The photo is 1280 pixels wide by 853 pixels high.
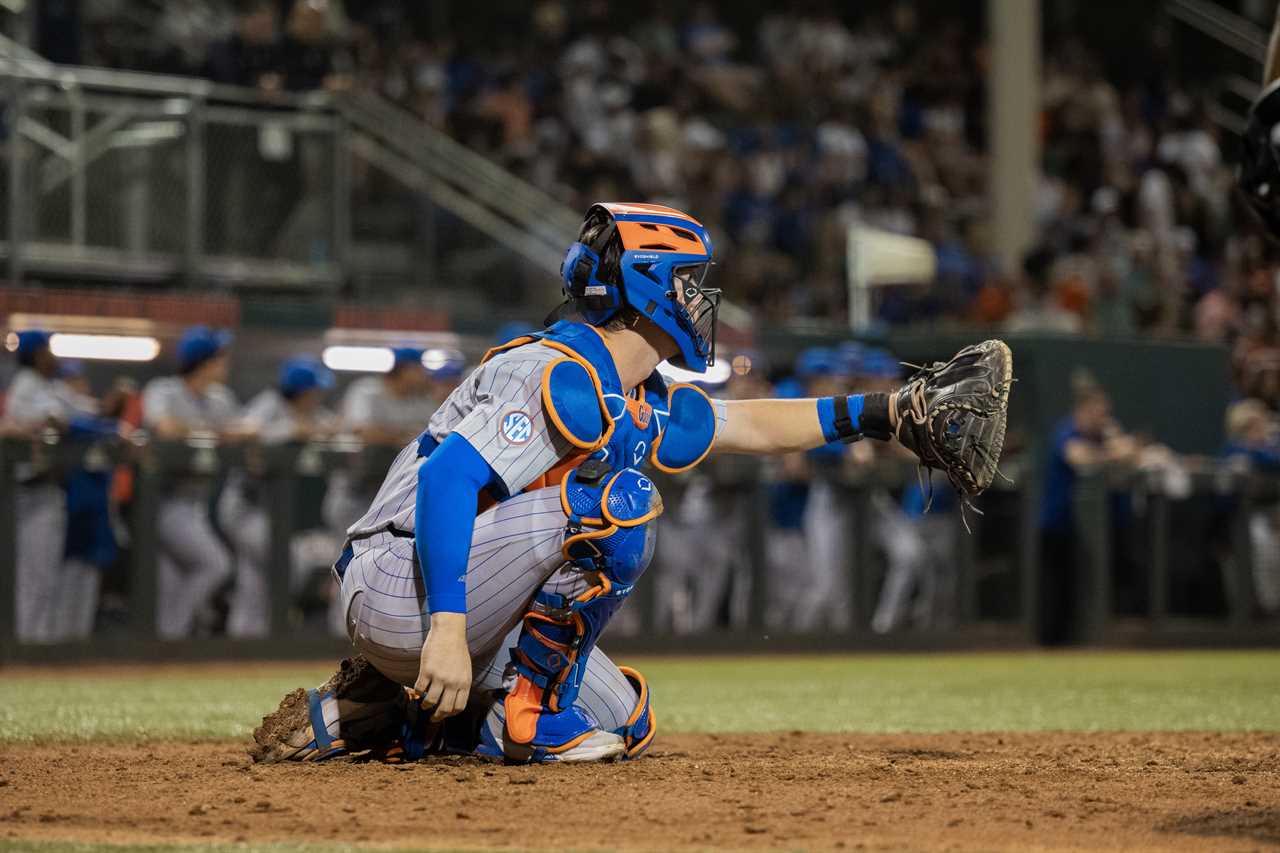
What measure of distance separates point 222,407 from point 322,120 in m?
2.55

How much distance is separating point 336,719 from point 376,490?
5.81 m

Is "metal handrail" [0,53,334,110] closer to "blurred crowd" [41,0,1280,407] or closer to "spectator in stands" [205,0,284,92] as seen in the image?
"spectator in stands" [205,0,284,92]

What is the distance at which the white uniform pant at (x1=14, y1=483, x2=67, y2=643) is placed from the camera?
8.92m

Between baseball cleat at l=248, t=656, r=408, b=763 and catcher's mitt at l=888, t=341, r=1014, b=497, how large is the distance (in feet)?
5.04

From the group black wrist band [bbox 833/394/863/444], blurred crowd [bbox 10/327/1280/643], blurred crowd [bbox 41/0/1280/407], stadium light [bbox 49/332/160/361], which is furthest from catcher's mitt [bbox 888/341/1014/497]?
blurred crowd [bbox 41/0/1280/407]

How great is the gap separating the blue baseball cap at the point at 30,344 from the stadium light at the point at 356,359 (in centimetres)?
230

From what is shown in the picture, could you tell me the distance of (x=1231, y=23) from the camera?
809 inches

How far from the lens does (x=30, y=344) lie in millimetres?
9398

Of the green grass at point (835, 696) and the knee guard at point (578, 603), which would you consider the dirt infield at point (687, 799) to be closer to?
the knee guard at point (578, 603)

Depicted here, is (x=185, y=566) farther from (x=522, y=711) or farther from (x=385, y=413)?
(x=522, y=711)

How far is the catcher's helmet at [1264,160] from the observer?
3.65 meters

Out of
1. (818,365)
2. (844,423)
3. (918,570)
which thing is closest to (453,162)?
(818,365)

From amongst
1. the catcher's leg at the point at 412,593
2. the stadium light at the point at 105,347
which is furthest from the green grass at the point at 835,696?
the stadium light at the point at 105,347

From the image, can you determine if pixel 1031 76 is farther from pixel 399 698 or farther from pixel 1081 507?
pixel 399 698
